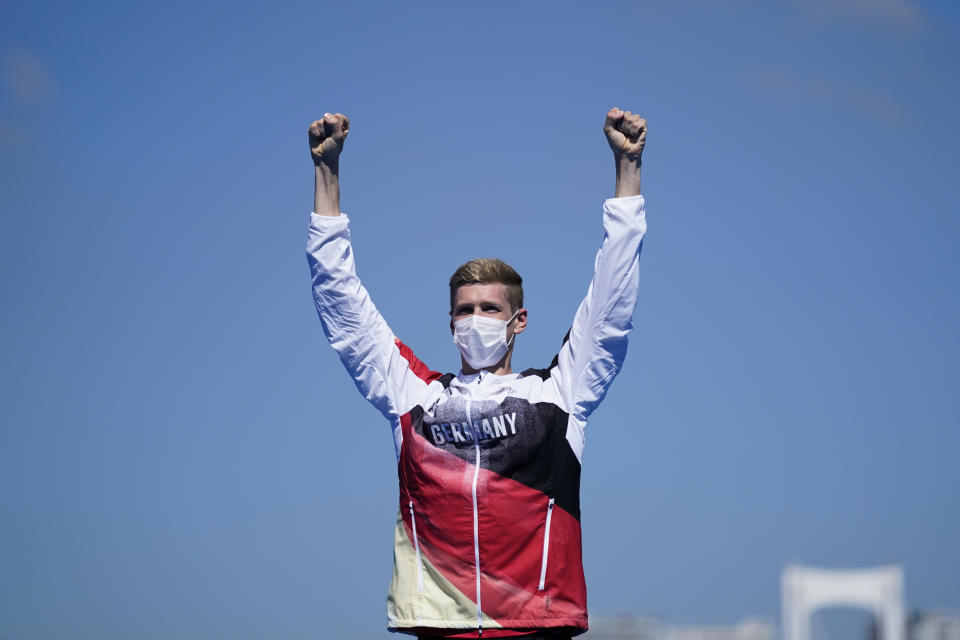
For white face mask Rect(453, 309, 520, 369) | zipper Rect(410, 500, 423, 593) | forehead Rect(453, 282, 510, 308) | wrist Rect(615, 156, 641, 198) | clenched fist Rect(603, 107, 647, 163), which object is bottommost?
zipper Rect(410, 500, 423, 593)

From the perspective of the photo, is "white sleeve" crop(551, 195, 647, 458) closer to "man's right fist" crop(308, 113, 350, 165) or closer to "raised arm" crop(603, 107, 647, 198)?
"raised arm" crop(603, 107, 647, 198)

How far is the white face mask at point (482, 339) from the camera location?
316 centimetres

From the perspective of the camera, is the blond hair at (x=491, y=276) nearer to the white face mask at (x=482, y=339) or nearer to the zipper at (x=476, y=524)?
the white face mask at (x=482, y=339)

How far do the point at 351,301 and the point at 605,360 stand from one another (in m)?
0.76

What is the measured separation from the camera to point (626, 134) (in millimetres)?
3043

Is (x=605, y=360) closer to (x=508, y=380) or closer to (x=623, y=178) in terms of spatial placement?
(x=508, y=380)

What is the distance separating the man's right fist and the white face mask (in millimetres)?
635

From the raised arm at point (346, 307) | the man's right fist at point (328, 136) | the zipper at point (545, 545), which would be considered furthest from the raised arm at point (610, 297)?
the man's right fist at point (328, 136)

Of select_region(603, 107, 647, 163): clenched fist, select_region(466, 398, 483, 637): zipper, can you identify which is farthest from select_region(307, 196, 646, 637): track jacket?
select_region(603, 107, 647, 163): clenched fist

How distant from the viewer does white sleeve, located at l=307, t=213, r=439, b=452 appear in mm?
3121
